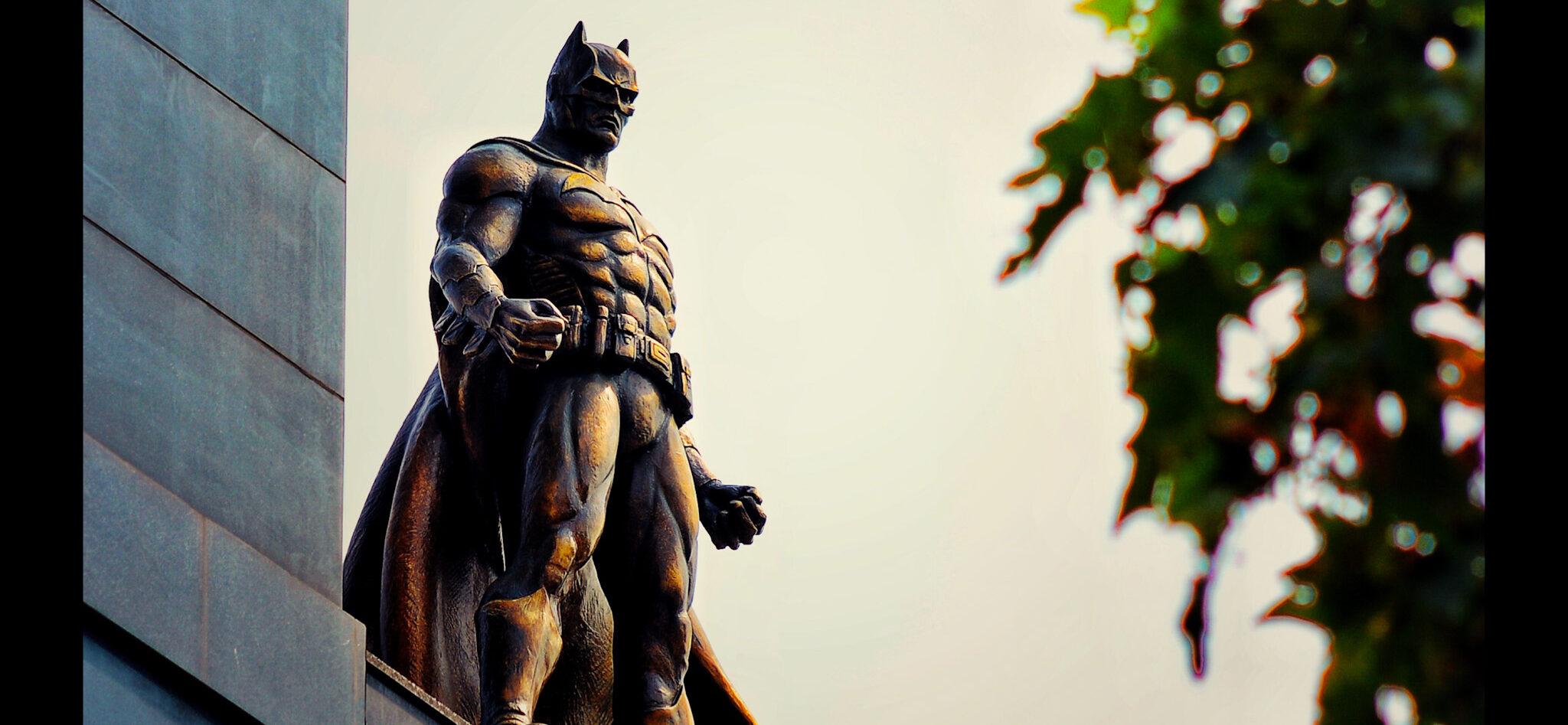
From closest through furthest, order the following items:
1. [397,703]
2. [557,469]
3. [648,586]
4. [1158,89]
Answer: [1158,89] → [397,703] → [557,469] → [648,586]

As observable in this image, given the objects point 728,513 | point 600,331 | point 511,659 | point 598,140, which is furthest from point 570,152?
point 511,659

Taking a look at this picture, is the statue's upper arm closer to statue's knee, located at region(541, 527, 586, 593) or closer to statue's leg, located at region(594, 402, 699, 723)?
statue's leg, located at region(594, 402, 699, 723)

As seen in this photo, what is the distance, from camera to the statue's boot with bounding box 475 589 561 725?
10.0 metres

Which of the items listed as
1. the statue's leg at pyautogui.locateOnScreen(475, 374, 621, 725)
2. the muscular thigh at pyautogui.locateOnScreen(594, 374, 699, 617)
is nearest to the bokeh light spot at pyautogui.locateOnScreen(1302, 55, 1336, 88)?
the statue's leg at pyautogui.locateOnScreen(475, 374, 621, 725)

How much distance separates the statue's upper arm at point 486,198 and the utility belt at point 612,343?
1.60 ft

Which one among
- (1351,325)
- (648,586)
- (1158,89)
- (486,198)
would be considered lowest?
(648,586)

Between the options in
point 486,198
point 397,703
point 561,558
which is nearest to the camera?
point 397,703

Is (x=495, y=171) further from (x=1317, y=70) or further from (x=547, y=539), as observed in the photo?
(x=1317, y=70)

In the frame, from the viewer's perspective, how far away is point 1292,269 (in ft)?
8.13

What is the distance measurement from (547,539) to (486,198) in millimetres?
1651

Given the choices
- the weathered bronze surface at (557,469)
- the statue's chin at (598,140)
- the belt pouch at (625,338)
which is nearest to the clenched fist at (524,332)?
the weathered bronze surface at (557,469)

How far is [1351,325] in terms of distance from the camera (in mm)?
2414

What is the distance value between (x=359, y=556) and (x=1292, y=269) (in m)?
9.28
